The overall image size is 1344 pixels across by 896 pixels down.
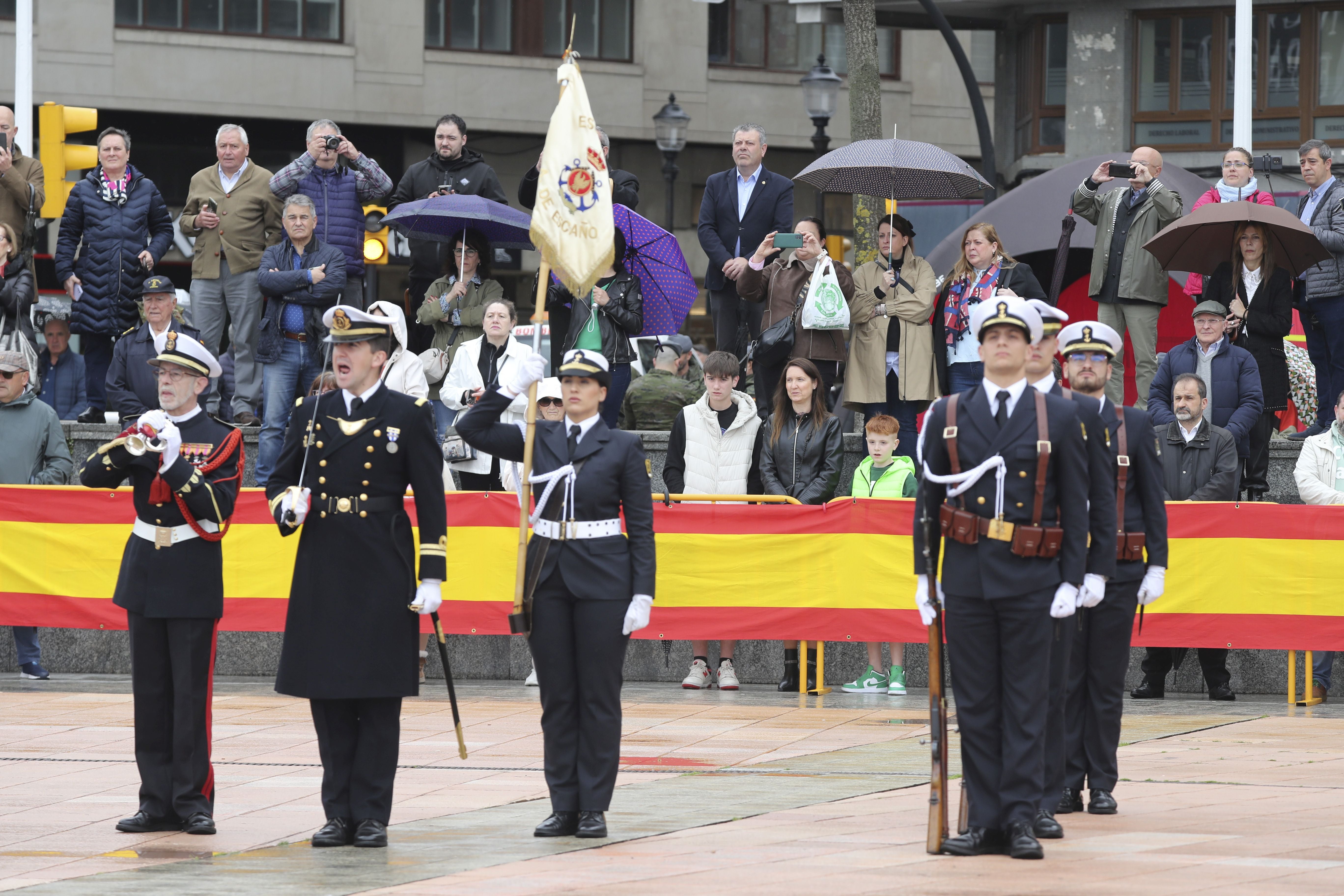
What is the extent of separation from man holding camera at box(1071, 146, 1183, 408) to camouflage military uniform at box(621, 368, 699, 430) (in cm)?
336

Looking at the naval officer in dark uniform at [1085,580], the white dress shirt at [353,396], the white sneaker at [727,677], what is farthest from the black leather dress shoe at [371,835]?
the white sneaker at [727,677]

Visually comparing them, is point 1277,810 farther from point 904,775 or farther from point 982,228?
point 982,228

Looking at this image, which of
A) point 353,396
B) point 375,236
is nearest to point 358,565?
point 353,396

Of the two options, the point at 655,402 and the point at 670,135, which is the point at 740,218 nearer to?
the point at 655,402

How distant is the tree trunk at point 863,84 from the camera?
23234mm

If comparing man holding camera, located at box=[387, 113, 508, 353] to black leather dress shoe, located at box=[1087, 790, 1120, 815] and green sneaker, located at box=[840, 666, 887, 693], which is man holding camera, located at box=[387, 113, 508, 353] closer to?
green sneaker, located at box=[840, 666, 887, 693]

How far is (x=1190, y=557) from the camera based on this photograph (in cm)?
1370

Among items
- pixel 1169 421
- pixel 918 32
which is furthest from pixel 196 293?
pixel 918 32

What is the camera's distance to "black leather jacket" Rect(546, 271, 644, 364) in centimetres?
1533

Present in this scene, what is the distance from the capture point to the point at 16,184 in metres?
16.2

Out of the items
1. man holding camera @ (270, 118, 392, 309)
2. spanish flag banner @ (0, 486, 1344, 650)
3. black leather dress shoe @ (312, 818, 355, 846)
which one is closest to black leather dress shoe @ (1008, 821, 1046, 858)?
black leather dress shoe @ (312, 818, 355, 846)

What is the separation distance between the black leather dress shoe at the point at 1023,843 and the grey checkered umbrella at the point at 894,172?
8.76 metres

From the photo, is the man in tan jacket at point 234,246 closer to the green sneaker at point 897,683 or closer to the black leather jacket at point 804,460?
the black leather jacket at point 804,460

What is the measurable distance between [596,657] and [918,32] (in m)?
29.6
